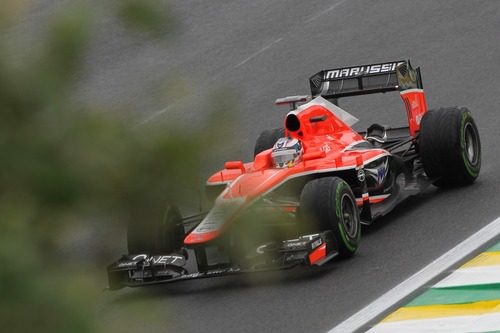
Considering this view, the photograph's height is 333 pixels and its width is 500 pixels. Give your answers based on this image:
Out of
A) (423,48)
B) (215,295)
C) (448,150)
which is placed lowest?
(215,295)

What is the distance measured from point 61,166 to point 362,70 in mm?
9246

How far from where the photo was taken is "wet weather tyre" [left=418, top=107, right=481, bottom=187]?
363 inches

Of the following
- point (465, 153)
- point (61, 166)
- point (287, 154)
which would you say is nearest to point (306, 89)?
point (465, 153)

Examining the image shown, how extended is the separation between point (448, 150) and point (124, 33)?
839cm

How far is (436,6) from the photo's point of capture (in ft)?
56.2

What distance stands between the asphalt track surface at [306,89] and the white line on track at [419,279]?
9 cm

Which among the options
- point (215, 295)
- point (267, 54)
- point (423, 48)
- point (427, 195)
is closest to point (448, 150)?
point (427, 195)

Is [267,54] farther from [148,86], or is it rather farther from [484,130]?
[148,86]

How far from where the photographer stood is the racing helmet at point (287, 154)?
8602 millimetres

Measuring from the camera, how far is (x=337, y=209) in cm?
774

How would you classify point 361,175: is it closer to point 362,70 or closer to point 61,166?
point 362,70

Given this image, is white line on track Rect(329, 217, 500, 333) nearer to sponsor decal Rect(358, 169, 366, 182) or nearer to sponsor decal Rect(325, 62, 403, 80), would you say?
sponsor decal Rect(358, 169, 366, 182)

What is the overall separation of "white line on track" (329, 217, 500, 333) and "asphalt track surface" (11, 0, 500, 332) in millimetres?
92

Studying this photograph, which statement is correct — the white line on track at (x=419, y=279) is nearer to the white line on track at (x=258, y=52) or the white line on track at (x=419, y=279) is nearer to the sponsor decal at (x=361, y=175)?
the sponsor decal at (x=361, y=175)
